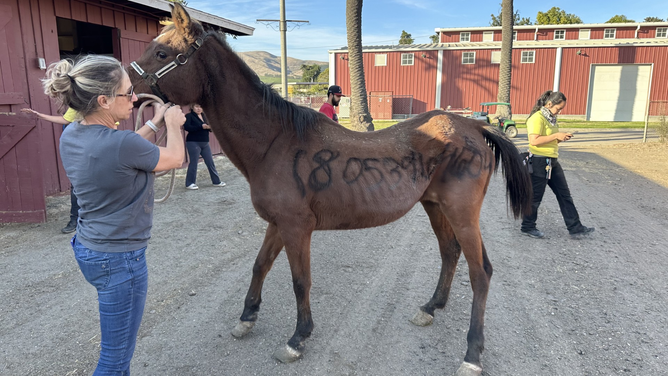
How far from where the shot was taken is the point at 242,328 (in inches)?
119

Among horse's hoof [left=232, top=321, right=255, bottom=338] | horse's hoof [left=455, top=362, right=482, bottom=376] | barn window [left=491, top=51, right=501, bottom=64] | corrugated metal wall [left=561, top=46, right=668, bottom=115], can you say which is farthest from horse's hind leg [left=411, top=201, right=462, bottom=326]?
corrugated metal wall [left=561, top=46, right=668, bottom=115]

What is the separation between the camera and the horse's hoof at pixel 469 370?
8.36 ft

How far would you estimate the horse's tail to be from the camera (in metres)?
3.31

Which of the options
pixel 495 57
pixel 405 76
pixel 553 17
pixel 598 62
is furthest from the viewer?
pixel 553 17

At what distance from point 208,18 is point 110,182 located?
9.11 m

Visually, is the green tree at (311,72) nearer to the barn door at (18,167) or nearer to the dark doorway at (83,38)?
the dark doorway at (83,38)

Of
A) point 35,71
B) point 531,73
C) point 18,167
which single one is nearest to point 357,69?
point 35,71

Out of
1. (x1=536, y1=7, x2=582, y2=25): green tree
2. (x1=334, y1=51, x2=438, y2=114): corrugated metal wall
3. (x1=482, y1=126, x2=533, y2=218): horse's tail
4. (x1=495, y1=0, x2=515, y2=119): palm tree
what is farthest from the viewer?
(x1=536, y1=7, x2=582, y2=25): green tree

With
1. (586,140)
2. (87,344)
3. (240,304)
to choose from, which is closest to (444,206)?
(240,304)

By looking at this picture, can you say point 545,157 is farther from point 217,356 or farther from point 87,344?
point 87,344

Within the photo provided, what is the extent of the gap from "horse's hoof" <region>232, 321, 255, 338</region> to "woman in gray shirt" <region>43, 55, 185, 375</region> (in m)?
1.09

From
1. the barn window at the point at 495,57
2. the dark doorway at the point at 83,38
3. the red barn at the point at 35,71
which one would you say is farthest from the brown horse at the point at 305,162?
the barn window at the point at 495,57

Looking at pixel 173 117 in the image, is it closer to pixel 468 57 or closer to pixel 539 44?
pixel 468 57

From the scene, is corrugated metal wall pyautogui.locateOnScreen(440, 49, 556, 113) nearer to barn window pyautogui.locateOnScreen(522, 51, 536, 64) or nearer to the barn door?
barn window pyautogui.locateOnScreen(522, 51, 536, 64)
